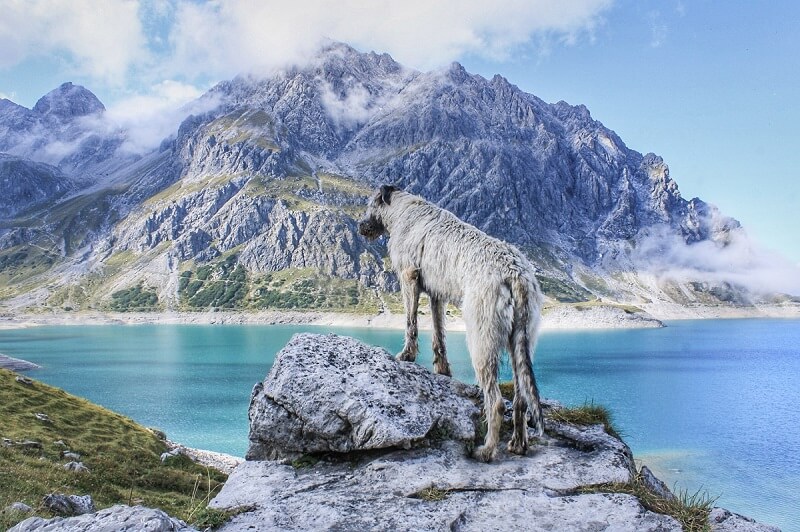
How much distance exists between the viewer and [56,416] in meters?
29.5

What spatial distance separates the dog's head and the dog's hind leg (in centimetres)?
207

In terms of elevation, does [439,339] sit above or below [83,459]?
above

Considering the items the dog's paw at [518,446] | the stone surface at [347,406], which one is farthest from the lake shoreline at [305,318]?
the dog's paw at [518,446]

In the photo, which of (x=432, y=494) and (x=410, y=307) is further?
(x=410, y=307)

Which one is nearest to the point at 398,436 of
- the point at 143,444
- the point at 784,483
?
the point at 143,444

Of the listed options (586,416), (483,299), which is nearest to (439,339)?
(483,299)

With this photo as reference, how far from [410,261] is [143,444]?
26414 mm

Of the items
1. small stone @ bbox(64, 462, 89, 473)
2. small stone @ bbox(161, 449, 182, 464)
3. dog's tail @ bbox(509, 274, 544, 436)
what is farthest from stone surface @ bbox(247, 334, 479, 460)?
small stone @ bbox(161, 449, 182, 464)

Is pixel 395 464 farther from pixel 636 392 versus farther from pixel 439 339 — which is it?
pixel 636 392

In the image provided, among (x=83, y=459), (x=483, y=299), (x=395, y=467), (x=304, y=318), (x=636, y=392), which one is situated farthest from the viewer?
(x=304, y=318)

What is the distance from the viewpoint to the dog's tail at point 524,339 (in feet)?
23.1

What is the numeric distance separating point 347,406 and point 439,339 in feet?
7.54

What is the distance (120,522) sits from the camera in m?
3.86

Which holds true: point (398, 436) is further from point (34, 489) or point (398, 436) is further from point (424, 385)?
point (34, 489)
